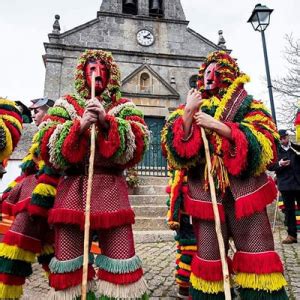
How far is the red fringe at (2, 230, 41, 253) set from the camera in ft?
9.22

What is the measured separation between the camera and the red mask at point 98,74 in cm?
273

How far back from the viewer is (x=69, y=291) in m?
2.18

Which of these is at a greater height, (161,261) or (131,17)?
(131,17)

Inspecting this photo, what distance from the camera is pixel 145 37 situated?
62.3ft

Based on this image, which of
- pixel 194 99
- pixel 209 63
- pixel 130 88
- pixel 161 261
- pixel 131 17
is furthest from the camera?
pixel 131 17

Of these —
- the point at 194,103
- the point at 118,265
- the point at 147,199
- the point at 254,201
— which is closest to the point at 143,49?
the point at 147,199

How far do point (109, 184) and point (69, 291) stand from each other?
799 millimetres

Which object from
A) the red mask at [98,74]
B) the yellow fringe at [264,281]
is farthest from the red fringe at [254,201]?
the red mask at [98,74]

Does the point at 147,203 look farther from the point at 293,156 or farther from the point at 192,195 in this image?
the point at 192,195

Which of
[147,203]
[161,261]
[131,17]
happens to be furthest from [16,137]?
[131,17]

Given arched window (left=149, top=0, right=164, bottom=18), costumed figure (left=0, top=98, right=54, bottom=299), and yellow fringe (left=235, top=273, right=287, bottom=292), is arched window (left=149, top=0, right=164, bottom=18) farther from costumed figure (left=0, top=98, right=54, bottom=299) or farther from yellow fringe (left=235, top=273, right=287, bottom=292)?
yellow fringe (left=235, top=273, right=287, bottom=292)

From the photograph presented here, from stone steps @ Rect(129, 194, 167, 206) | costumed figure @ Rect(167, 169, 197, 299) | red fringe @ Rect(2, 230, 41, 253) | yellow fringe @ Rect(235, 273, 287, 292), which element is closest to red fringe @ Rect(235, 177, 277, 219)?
yellow fringe @ Rect(235, 273, 287, 292)

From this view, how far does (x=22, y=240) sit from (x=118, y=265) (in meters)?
1.14

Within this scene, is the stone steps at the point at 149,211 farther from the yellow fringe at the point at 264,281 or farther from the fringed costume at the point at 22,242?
the yellow fringe at the point at 264,281
